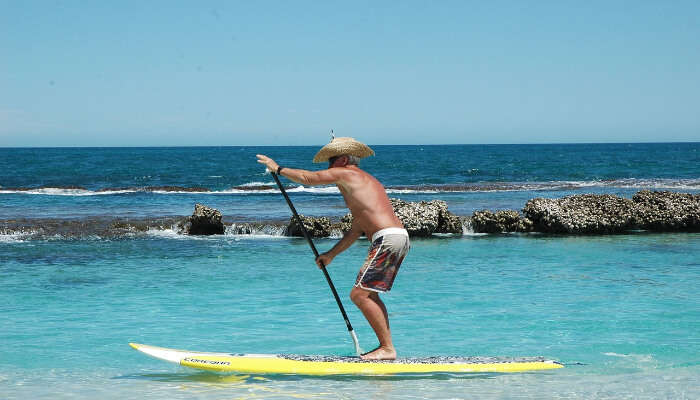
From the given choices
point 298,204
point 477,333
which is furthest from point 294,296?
point 298,204

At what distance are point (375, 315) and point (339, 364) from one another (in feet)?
1.75

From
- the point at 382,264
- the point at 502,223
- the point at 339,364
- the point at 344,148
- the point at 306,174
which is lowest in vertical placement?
the point at 339,364

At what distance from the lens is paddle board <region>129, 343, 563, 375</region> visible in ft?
20.9

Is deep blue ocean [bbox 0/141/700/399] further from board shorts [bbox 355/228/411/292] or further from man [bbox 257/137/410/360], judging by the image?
board shorts [bbox 355/228/411/292]

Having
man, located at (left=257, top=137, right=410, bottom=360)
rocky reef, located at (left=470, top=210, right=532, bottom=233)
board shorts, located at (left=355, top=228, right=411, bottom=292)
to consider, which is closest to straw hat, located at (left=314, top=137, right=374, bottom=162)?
man, located at (left=257, top=137, right=410, bottom=360)

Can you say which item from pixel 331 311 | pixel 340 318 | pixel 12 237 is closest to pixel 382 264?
pixel 340 318

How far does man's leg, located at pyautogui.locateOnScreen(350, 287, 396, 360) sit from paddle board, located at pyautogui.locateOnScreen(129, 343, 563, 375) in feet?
0.28

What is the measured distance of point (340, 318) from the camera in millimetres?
9141

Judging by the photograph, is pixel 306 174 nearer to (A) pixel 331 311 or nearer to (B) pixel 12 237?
(A) pixel 331 311

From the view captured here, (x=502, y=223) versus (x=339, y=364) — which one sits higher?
(x=502, y=223)

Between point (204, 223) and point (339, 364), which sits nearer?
point (339, 364)

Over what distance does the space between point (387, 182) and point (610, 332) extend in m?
38.1

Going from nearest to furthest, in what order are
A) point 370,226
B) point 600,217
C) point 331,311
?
point 370,226 → point 331,311 → point 600,217

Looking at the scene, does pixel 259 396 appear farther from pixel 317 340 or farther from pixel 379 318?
pixel 317 340
